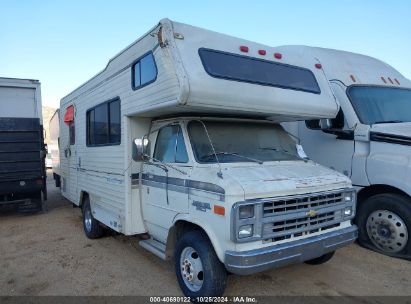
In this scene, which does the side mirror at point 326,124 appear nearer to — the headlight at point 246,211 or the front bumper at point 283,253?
the front bumper at point 283,253

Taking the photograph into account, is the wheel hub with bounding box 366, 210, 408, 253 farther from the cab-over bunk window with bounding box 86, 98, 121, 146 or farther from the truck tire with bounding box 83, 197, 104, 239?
the truck tire with bounding box 83, 197, 104, 239

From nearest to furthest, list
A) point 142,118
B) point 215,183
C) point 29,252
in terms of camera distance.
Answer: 1. point 215,183
2. point 142,118
3. point 29,252

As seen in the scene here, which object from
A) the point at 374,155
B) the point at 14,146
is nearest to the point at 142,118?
the point at 374,155

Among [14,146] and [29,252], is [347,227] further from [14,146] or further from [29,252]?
[14,146]

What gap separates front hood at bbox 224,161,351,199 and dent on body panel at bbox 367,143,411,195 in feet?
4.09

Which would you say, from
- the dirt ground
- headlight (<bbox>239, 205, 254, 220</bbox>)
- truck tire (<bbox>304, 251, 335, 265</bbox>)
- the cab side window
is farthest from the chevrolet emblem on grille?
the cab side window

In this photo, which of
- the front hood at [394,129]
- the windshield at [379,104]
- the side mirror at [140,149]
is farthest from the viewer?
the windshield at [379,104]

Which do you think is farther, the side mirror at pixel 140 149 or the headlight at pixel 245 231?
the side mirror at pixel 140 149

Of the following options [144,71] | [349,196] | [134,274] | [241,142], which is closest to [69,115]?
[144,71]

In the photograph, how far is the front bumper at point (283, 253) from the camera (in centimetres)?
374

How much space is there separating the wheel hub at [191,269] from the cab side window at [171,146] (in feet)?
3.66

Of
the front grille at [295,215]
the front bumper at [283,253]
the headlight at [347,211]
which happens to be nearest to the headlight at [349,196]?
the front grille at [295,215]

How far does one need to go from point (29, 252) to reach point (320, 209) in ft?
16.3

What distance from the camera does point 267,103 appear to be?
4867 mm
